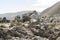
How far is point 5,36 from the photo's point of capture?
38.2 metres

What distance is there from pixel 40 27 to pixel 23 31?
14.2 ft

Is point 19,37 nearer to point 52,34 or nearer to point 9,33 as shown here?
point 9,33

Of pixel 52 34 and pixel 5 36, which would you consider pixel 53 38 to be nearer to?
pixel 52 34

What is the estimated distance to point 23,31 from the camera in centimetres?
4134

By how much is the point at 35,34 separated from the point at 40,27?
2.67 m

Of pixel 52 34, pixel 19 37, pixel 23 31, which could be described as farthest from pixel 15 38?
pixel 52 34

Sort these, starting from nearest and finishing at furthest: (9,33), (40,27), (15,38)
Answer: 1. (15,38)
2. (9,33)
3. (40,27)

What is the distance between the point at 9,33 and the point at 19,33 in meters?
1.74

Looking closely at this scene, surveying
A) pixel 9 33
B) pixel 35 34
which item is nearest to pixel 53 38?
pixel 35 34

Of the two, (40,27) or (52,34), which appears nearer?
(52,34)

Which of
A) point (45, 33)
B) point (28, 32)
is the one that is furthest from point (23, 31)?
point (45, 33)

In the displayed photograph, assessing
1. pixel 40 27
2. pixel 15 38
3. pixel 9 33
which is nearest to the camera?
pixel 15 38

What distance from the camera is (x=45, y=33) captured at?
138 feet

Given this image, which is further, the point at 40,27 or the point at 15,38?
the point at 40,27
